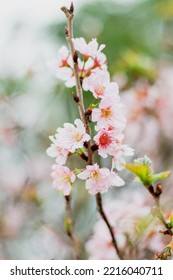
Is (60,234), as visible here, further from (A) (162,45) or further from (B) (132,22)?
(B) (132,22)

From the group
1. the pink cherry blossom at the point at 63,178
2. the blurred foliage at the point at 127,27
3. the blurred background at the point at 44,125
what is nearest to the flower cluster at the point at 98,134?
the pink cherry blossom at the point at 63,178

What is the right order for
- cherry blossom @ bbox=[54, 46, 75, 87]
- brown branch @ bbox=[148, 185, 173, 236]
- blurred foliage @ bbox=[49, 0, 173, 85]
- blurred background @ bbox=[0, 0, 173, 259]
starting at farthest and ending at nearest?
blurred foliage @ bbox=[49, 0, 173, 85]
blurred background @ bbox=[0, 0, 173, 259]
cherry blossom @ bbox=[54, 46, 75, 87]
brown branch @ bbox=[148, 185, 173, 236]

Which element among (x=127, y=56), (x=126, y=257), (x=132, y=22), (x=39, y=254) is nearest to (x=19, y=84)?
(x=127, y=56)

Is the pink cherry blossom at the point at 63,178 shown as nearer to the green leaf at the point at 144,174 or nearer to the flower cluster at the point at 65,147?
the flower cluster at the point at 65,147

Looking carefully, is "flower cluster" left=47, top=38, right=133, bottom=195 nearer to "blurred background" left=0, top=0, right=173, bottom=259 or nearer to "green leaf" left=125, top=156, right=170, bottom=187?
"green leaf" left=125, top=156, right=170, bottom=187

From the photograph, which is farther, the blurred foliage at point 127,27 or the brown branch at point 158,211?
the blurred foliage at point 127,27

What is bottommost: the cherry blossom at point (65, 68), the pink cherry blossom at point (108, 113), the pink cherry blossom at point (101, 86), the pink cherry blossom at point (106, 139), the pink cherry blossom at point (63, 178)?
the pink cherry blossom at point (63, 178)

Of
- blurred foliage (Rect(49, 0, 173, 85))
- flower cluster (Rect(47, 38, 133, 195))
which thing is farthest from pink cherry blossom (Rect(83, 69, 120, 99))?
blurred foliage (Rect(49, 0, 173, 85))
